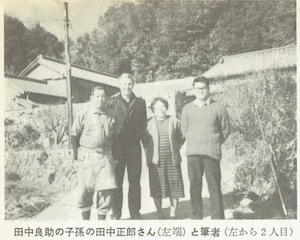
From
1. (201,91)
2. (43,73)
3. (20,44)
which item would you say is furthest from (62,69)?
(201,91)

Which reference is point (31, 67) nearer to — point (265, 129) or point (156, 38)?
point (156, 38)

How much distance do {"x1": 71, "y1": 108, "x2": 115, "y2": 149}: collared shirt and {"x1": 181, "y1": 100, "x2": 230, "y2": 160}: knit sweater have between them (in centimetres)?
54

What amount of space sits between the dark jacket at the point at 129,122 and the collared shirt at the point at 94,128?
7 cm

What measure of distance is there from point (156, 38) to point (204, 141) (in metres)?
1.01

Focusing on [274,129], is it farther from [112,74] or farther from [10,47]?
[10,47]

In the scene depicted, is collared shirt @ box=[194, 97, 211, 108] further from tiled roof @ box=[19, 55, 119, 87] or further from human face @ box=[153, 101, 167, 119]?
tiled roof @ box=[19, 55, 119, 87]

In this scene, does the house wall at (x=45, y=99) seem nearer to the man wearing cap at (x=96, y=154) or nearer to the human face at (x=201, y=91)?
the man wearing cap at (x=96, y=154)

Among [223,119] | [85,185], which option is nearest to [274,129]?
[223,119]

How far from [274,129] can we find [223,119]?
508 millimetres

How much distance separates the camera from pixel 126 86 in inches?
82.7

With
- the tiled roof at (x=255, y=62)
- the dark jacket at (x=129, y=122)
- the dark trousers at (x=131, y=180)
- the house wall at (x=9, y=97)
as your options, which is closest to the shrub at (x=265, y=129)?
the tiled roof at (x=255, y=62)

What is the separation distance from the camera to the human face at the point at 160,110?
204cm

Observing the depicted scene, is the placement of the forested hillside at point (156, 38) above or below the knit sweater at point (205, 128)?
above

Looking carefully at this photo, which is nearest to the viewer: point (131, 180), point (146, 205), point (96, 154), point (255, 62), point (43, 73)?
point (96, 154)
